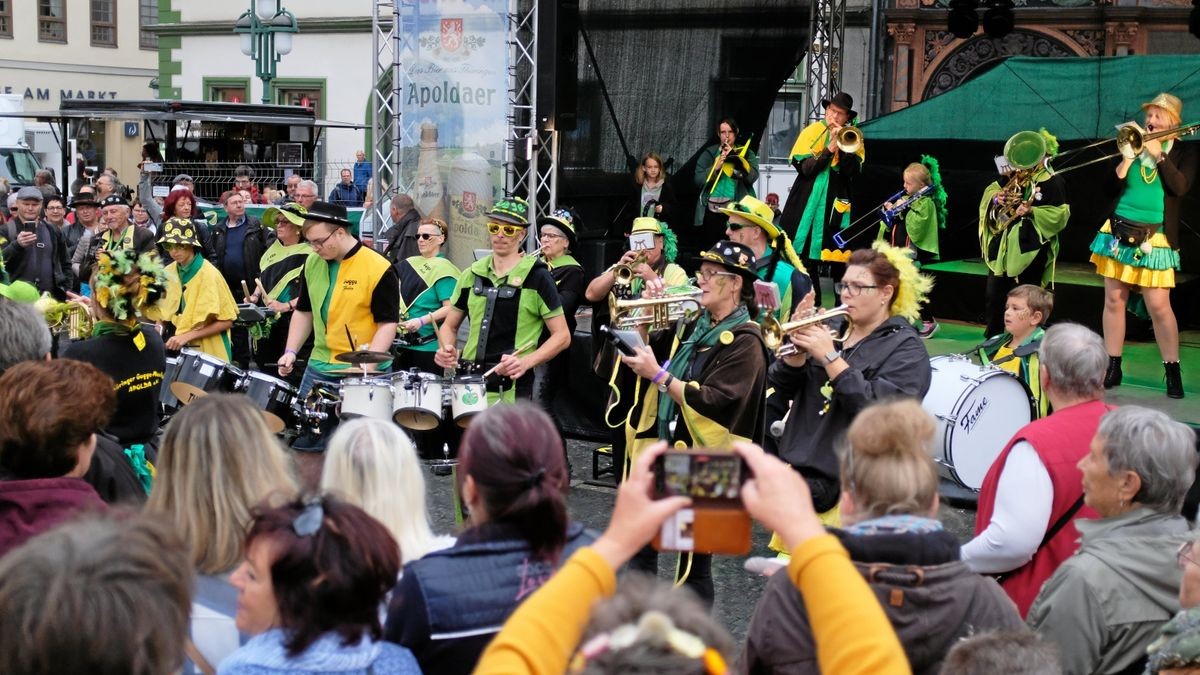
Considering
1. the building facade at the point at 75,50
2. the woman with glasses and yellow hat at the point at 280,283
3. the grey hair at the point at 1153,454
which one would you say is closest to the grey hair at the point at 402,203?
the woman with glasses and yellow hat at the point at 280,283

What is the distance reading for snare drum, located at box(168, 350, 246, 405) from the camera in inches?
273

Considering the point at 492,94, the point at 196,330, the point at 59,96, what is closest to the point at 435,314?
the point at 196,330

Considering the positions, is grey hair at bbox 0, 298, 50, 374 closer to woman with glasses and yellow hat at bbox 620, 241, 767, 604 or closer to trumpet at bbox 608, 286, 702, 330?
woman with glasses and yellow hat at bbox 620, 241, 767, 604

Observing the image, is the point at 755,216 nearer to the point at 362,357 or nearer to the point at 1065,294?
the point at 362,357

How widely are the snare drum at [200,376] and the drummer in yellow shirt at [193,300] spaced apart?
435mm

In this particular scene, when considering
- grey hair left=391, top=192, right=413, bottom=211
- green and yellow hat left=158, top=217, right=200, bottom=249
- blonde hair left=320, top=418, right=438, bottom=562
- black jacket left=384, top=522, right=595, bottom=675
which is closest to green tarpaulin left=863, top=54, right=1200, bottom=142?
grey hair left=391, top=192, right=413, bottom=211

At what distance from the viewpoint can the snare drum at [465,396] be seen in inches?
262

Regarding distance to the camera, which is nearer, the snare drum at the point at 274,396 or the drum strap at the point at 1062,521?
the drum strap at the point at 1062,521

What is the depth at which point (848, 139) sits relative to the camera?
11234 millimetres

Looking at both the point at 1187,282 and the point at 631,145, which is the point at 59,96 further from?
the point at 1187,282

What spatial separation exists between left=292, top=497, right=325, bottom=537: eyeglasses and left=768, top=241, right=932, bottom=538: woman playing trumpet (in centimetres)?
295

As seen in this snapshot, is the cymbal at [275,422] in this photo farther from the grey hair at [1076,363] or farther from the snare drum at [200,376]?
the grey hair at [1076,363]

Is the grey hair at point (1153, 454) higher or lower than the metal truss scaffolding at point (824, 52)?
lower

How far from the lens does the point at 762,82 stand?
13.5 m
